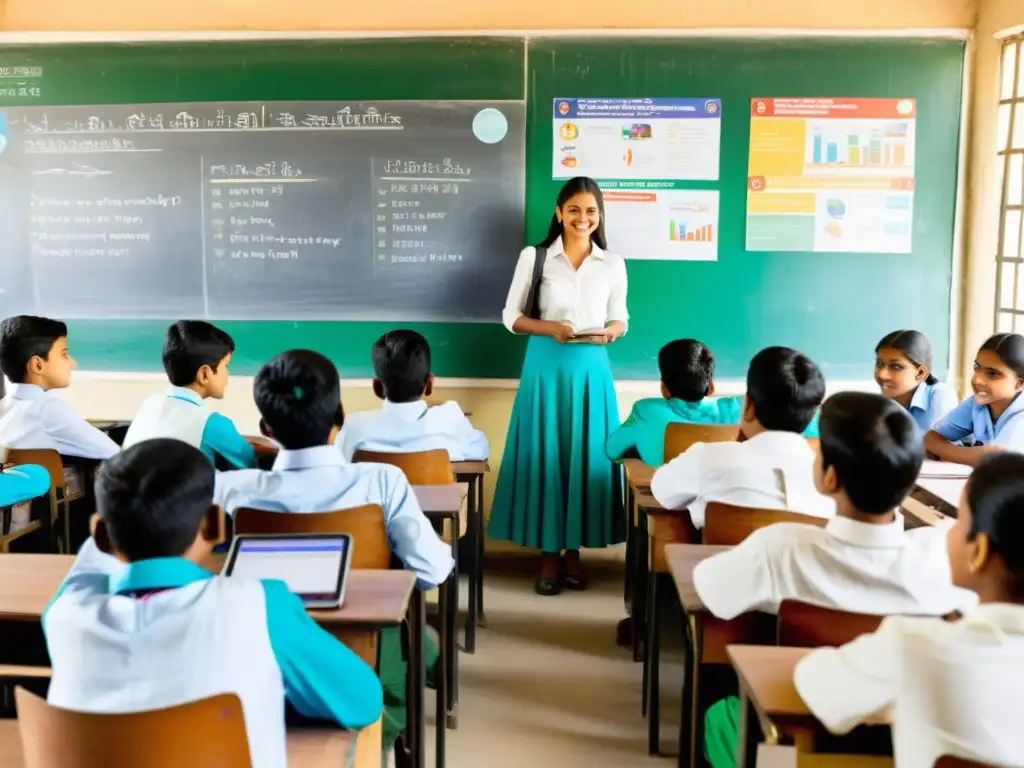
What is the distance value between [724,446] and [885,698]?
122cm

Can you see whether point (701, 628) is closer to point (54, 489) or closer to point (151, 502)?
point (151, 502)

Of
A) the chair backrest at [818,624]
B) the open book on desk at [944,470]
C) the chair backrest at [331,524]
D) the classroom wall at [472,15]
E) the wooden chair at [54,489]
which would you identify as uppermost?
the classroom wall at [472,15]

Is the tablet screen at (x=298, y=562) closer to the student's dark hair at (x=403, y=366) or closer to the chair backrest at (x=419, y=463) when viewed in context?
the chair backrest at (x=419, y=463)

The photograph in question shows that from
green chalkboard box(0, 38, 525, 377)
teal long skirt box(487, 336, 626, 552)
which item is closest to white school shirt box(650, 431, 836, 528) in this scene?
teal long skirt box(487, 336, 626, 552)

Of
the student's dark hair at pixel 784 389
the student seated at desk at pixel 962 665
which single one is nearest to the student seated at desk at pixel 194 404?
the student's dark hair at pixel 784 389

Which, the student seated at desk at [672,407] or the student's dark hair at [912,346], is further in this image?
the student's dark hair at [912,346]

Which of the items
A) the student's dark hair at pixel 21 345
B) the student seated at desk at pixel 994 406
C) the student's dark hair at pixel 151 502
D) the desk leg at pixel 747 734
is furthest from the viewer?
the student's dark hair at pixel 21 345

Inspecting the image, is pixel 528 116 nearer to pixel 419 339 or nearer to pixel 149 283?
pixel 419 339

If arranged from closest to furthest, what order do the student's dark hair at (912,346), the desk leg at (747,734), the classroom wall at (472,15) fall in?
1. the desk leg at (747,734)
2. the student's dark hair at (912,346)
3. the classroom wall at (472,15)

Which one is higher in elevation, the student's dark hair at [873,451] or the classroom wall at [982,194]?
the classroom wall at [982,194]

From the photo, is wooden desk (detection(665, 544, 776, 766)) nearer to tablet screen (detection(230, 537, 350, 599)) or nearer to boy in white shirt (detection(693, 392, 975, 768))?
boy in white shirt (detection(693, 392, 975, 768))

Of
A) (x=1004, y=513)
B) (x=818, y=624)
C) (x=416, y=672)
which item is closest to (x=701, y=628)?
(x=818, y=624)

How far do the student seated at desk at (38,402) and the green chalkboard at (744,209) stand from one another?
2.08 meters

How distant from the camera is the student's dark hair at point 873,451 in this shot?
1.67 metres
